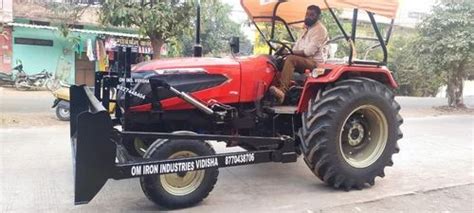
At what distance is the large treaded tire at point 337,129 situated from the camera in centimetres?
564

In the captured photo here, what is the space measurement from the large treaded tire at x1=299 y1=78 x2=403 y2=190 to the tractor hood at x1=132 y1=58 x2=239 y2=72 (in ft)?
3.53

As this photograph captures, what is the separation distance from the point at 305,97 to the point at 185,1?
211 inches

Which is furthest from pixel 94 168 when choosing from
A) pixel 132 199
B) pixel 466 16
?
pixel 466 16

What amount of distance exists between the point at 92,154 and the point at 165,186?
0.88 meters

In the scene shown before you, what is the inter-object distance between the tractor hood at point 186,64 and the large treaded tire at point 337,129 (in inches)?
42.4

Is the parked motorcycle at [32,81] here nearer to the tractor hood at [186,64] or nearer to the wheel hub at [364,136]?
the tractor hood at [186,64]

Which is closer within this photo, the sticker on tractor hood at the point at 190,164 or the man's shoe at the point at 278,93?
the sticker on tractor hood at the point at 190,164

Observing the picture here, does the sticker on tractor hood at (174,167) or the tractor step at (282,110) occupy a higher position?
the tractor step at (282,110)

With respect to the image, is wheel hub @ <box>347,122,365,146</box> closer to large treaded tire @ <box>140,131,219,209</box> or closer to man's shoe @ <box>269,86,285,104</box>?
man's shoe @ <box>269,86,285,104</box>

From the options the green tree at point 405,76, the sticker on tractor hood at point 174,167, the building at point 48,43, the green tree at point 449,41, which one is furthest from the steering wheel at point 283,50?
the green tree at point 405,76

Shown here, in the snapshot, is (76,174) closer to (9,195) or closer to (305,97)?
(9,195)

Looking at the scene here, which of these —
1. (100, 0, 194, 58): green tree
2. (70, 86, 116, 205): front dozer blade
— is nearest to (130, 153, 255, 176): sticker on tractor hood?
(70, 86, 116, 205): front dozer blade

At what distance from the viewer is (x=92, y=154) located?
14.5 feet

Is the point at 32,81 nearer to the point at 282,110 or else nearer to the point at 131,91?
the point at 131,91
